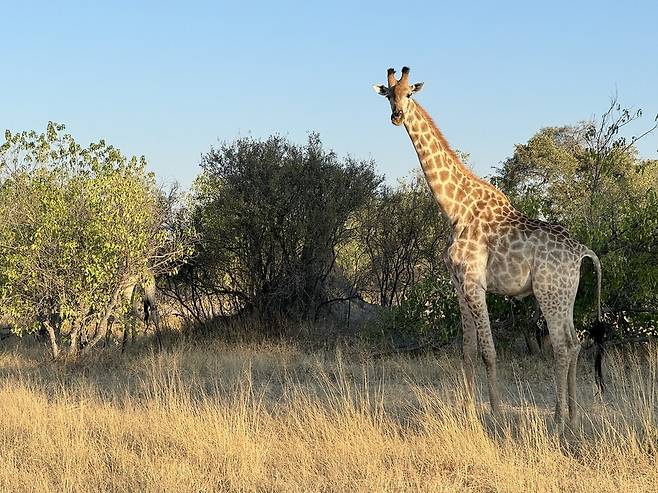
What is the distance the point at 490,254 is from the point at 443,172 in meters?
1.06

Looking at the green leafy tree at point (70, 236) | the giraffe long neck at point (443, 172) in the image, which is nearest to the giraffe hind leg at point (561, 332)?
the giraffe long neck at point (443, 172)

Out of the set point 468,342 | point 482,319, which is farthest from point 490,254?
point 468,342

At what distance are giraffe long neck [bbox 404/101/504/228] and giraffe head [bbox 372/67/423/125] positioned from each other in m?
0.14

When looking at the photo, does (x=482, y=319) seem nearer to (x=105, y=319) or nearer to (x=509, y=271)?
(x=509, y=271)

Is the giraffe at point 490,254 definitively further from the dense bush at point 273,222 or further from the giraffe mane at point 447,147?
the dense bush at point 273,222

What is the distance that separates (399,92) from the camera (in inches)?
289

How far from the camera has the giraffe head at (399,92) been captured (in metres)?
7.31

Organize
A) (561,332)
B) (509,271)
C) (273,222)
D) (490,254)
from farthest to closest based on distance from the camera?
(273,222) → (490,254) → (509,271) → (561,332)

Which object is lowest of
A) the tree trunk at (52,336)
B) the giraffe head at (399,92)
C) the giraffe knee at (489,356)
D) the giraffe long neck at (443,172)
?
the giraffe knee at (489,356)

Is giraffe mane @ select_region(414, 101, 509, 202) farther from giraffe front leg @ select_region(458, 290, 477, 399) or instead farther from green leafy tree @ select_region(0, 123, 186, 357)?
green leafy tree @ select_region(0, 123, 186, 357)

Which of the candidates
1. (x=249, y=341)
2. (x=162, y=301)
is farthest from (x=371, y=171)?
(x=162, y=301)

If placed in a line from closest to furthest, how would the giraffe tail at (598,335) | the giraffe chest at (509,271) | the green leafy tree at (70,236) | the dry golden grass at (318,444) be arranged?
the dry golden grass at (318,444) → the giraffe chest at (509,271) → the giraffe tail at (598,335) → the green leafy tree at (70,236)

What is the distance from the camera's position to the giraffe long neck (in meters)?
7.49

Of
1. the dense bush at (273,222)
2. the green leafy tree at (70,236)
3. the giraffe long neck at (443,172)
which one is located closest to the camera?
the giraffe long neck at (443,172)
